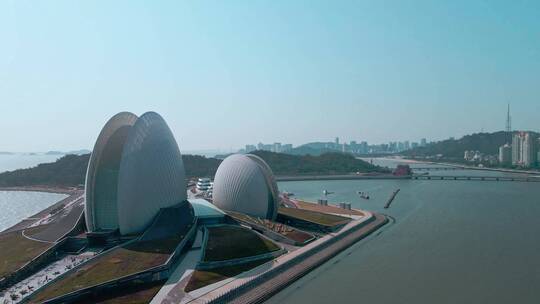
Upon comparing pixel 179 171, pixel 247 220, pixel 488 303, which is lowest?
pixel 488 303

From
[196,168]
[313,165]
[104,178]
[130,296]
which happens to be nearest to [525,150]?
[313,165]

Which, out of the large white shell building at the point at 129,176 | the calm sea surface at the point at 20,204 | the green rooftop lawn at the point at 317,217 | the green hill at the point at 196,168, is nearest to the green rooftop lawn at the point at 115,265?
the large white shell building at the point at 129,176

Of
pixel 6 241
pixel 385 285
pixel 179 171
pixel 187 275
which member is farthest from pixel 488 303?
pixel 6 241

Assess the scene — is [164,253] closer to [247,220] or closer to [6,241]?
[247,220]

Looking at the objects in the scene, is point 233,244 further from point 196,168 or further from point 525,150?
point 525,150

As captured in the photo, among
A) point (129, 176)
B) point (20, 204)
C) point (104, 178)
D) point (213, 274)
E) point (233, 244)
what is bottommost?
point (20, 204)

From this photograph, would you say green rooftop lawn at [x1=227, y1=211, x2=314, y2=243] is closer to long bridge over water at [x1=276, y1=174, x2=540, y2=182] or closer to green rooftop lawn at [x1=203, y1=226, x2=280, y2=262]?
green rooftop lawn at [x1=203, y1=226, x2=280, y2=262]

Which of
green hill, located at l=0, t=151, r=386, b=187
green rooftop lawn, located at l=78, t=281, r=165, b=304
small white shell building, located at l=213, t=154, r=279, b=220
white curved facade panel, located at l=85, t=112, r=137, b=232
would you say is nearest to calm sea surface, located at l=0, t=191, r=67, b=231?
green hill, located at l=0, t=151, r=386, b=187
